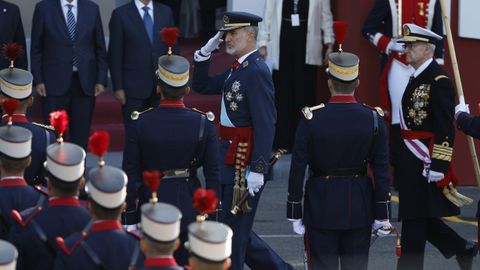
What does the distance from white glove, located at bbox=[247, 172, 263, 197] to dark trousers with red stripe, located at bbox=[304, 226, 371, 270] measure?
44cm

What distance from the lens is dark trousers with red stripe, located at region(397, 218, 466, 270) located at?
9.81m

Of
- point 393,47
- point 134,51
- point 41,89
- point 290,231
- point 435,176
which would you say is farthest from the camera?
point 393,47

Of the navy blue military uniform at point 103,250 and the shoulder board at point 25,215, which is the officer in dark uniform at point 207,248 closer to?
the navy blue military uniform at point 103,250

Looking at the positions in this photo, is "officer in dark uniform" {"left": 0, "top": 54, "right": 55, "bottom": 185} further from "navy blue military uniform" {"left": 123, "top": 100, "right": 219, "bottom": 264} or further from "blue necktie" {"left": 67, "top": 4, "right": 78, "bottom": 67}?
"blue necktie" {"left": 67, "top": 4, "right": 78, "bottom": 67}

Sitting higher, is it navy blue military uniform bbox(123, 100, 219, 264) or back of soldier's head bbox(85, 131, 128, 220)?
back of soldier's head bbox(85, 131, 128, 220)

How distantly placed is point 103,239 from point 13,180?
1305 millimetres

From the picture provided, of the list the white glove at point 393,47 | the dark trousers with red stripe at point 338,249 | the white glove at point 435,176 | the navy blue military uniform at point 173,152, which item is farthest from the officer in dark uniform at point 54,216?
the white glove at point 393,47

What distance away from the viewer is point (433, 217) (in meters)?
9.73

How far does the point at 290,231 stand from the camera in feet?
38.2

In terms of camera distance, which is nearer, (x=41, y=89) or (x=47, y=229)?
(x=47, y=229)

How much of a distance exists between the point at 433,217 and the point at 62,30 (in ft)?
13.8

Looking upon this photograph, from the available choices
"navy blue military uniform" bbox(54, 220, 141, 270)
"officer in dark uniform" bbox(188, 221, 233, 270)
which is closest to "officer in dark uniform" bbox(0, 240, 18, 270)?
"navy blue military uniform" bbox(54, 220, 141, 270)

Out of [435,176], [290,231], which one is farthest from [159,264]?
[290,231]

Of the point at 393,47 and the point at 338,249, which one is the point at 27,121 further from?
the point at 393,47
